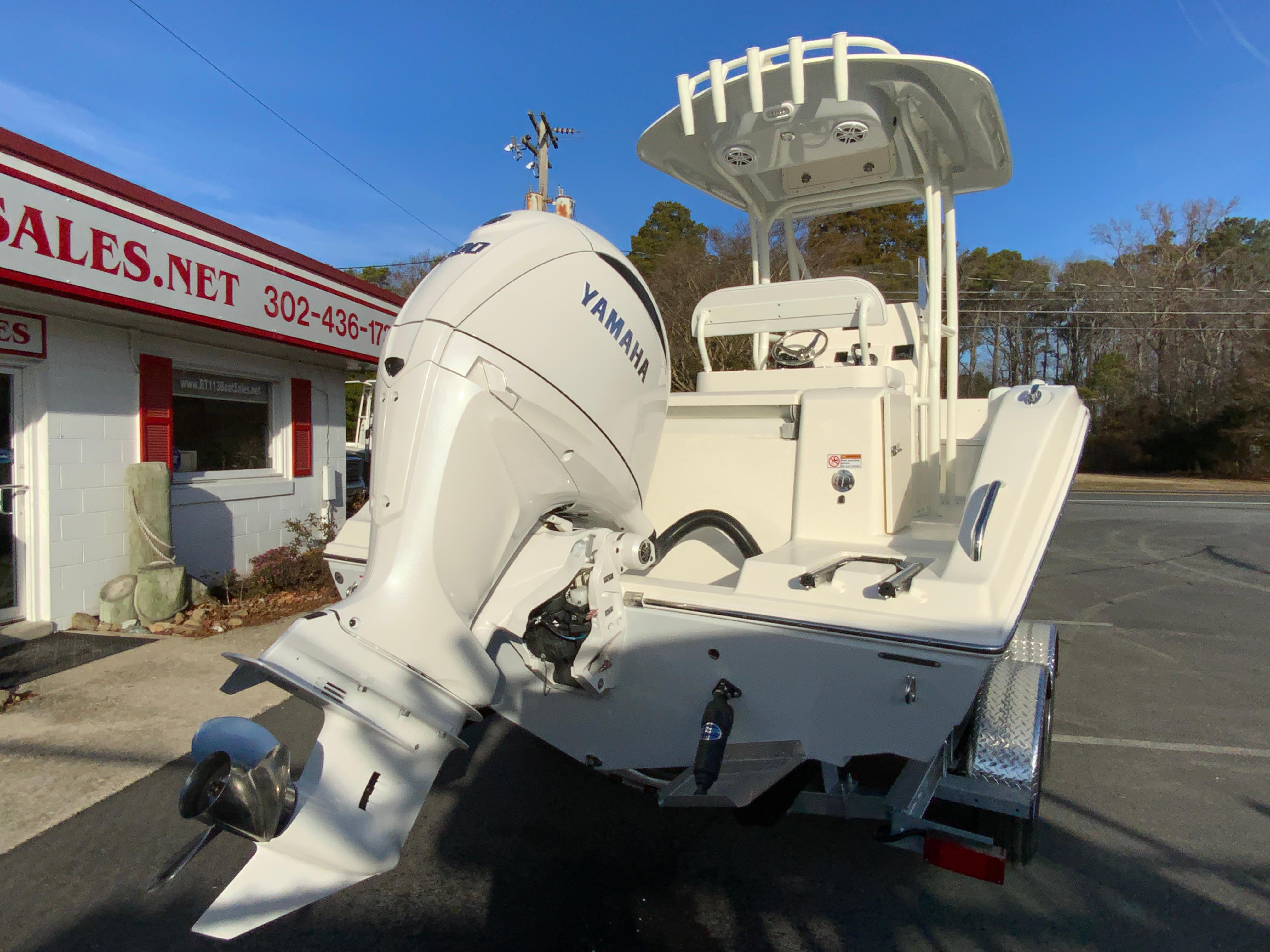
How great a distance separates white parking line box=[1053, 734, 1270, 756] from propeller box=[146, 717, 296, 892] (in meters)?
3.94

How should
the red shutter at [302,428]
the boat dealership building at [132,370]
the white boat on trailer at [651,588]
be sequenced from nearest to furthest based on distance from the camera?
the white boat on trailer at [651,588] < the boat dealership building at [132,370] < the red shutter at [302,428]

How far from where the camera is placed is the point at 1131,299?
35.1 metres

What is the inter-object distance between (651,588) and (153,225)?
5521 millimetres

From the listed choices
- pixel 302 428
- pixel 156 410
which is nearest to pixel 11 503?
pixel 156 410

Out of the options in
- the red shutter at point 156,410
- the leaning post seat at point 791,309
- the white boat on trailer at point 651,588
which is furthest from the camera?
the red shutter at point 156,410

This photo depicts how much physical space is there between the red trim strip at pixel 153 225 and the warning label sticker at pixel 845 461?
4517 mm

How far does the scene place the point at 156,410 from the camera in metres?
6.68

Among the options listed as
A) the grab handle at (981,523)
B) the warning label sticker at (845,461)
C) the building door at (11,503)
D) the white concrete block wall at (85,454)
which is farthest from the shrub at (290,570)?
the grab handle at (981,523)

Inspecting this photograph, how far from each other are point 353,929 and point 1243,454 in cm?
3404

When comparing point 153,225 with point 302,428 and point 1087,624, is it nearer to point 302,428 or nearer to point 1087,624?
point 302,428

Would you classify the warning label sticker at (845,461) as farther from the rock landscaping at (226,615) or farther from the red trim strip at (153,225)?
the red trim strip at (153,225)

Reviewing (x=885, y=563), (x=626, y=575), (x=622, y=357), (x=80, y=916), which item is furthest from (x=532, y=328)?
(x=80, y=916)

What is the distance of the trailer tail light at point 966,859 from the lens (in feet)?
7.48

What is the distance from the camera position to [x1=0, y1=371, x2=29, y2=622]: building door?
5.71 m
